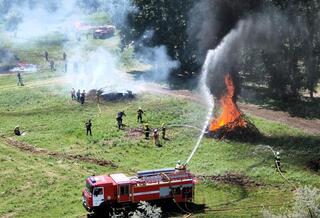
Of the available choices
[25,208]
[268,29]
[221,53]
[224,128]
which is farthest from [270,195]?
[268,29]

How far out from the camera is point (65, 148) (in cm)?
4875

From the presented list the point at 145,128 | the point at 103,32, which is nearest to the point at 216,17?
the point at 145,128

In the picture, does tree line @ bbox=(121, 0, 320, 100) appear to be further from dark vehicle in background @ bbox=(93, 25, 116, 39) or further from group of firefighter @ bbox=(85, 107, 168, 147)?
dark vehicle in background @ bbox=(93, 25, 116, 39)

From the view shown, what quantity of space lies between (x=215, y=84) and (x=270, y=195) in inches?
897

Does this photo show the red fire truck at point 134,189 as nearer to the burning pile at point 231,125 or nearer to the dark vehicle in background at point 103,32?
the burning pile at point 231,125

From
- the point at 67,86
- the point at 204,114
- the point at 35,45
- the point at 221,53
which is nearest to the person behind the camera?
the point at 204,114

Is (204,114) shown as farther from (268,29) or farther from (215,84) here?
(268,29)

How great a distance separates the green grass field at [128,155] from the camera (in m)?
36.1

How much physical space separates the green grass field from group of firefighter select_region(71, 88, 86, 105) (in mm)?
827

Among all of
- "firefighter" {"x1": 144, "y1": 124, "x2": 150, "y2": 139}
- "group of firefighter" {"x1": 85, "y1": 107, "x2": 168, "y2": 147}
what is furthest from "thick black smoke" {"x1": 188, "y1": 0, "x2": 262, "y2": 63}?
"firefighter" {"x1": 144, "y1": 124, "x2": 150, "y2": 139}

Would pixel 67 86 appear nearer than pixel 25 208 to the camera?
No

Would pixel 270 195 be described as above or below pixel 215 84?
below

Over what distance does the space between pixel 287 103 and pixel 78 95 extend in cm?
2508

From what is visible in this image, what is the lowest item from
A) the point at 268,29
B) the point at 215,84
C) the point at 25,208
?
the point at 25,208
